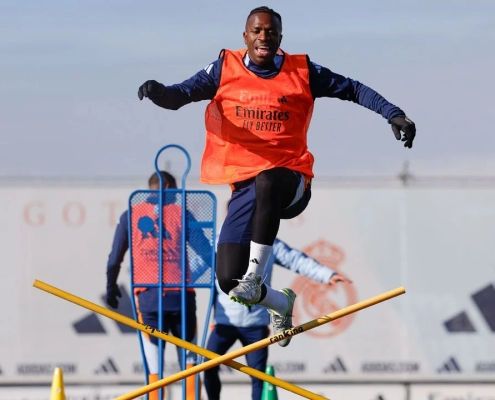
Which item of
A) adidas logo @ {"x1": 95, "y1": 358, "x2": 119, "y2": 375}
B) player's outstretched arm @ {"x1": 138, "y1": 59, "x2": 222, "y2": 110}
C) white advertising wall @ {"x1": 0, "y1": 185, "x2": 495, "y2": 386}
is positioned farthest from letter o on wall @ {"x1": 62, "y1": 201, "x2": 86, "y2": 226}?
player's outstretched arm @ {"x1": 138, "y1": 59, "x2": 222, "y2": 110}

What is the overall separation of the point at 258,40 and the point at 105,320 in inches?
287

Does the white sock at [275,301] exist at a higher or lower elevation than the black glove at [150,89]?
lower

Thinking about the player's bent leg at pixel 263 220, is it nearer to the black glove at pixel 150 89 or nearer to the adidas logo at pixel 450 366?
the black glove at pixel 150 89

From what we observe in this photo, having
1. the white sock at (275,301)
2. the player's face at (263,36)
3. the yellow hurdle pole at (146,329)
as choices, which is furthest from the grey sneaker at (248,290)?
the player's face at (263,36)

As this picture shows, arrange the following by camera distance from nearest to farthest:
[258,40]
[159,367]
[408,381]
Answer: [258,40]
[159,367]
[408,381]

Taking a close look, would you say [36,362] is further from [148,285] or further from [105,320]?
[148,285]

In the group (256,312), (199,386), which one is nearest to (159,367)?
(199,386)

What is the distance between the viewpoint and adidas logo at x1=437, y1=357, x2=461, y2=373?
47.3ft

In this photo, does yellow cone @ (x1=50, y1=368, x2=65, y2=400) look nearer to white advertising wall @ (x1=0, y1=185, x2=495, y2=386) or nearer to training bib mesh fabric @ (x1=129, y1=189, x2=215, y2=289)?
training bib mesh fabric @ (x1=129, y1=189, x2=215, y2=289)

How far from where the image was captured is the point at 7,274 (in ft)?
47.9

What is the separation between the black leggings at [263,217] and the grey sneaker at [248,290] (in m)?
0.06

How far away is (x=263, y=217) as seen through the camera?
7875 millimetres

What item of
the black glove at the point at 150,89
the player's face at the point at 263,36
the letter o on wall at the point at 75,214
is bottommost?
the black glove at the point at 150,89

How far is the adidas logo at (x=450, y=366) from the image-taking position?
47.3 ft
